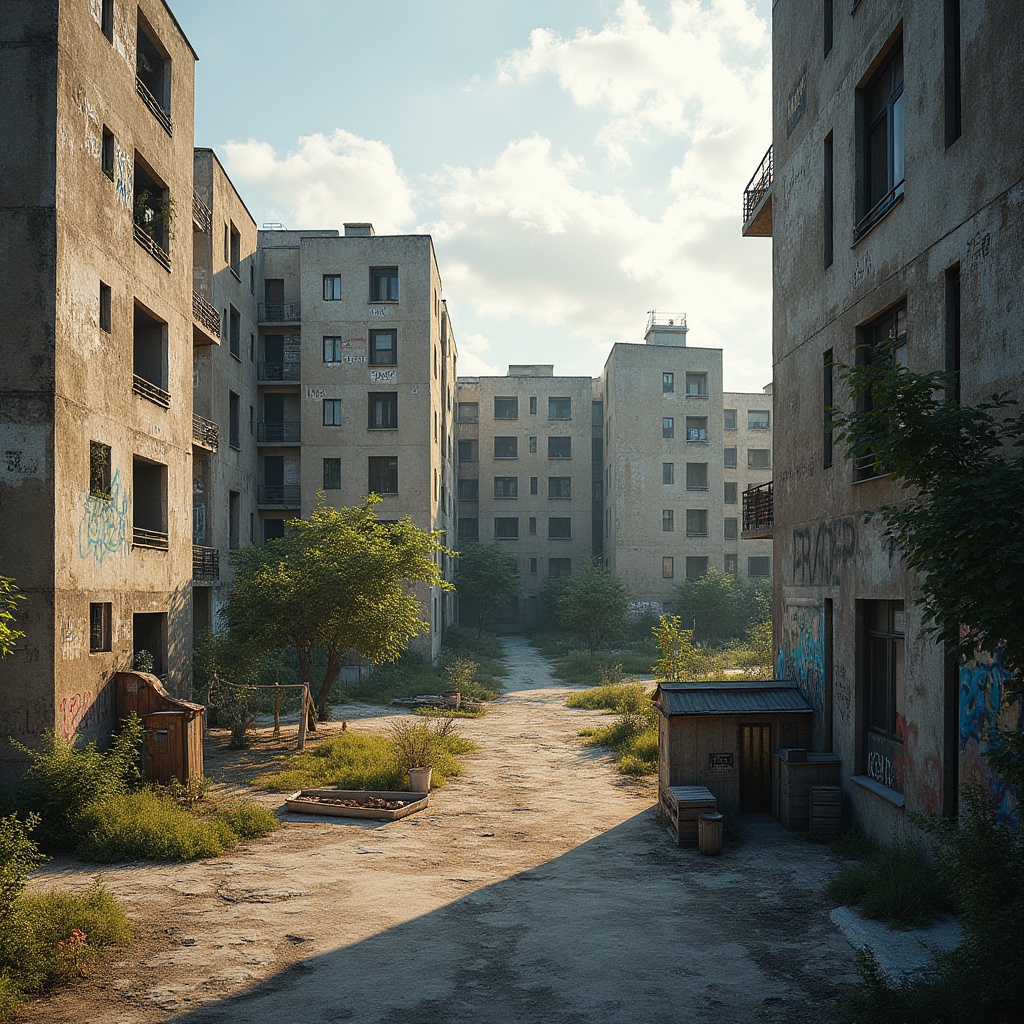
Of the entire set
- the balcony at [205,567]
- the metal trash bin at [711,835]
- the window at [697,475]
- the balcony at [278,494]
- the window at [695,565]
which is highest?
the window at [697,475]

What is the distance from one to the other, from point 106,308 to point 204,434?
1051 cm

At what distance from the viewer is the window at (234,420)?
3238 centimetres

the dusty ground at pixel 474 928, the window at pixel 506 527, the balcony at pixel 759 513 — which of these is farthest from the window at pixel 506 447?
the dusty ground at pixel 474 928

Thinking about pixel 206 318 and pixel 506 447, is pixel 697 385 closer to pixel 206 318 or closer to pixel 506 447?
pixel 506 447

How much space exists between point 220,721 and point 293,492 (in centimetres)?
1603

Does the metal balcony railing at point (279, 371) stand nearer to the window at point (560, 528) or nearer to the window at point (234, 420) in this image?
the window at point (234, 420)

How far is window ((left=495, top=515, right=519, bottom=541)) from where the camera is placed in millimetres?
59188

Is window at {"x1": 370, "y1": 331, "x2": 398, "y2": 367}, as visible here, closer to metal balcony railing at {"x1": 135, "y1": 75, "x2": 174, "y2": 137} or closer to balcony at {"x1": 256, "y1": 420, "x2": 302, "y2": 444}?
balcony at {"x1": 256, "y1": 420, "x2": 302, "y2": 444}

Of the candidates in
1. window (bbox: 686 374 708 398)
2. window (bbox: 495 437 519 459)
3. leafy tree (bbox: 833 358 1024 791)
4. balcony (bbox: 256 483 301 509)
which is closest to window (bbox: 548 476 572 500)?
window (bbox: 495 437 519 459)

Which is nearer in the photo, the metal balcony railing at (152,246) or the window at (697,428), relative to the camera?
the metal balcony railing at (152,246)

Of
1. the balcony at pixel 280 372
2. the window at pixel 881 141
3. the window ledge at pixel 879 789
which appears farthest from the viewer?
the balcony at pixel 280 372

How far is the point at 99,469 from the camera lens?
598 inches

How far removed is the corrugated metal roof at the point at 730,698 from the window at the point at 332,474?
23761mm

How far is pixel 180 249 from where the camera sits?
1959 centimetres
